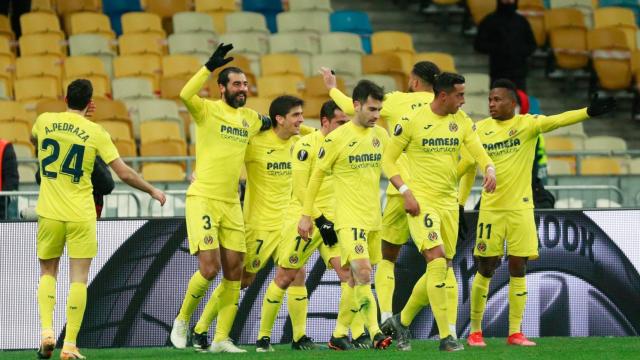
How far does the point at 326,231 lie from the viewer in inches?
486

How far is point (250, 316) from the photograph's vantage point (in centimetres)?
1410

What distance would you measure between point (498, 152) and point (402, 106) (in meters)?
0.96

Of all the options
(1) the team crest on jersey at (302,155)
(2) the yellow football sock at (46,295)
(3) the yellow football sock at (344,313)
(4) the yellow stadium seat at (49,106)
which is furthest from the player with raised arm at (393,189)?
(4) the yellow stadium seat at (49,106)

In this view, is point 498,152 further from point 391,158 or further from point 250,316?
point 250,316

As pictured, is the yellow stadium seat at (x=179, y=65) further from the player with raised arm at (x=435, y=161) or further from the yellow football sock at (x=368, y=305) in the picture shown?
the yellow football sock at (x=368, y=305)

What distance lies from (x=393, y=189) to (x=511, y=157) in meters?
1.11

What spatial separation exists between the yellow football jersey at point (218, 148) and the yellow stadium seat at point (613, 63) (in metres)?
11.1

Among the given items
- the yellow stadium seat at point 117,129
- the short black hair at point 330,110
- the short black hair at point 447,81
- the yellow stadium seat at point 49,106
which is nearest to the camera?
the short black hair at point 447,81

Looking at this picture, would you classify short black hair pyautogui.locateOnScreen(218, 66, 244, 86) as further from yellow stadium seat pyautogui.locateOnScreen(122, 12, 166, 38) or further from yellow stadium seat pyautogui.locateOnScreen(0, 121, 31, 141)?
yellow stadium seat pyautogui.locateOnScreen(122, 12, 166, 38)

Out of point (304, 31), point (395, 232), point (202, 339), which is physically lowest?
point (202, 339)

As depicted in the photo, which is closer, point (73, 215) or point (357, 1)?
point (73, 215)

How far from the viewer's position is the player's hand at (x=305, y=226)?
1186 cm

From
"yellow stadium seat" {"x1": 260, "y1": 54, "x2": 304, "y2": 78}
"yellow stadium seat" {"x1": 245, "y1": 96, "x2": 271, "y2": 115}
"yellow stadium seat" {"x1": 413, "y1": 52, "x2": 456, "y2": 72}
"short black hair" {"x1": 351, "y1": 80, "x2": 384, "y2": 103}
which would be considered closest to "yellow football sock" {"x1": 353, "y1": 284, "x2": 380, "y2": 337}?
"short black hair" {"x1": 351, "y1": 80, "x2": 384, "y2": 103}

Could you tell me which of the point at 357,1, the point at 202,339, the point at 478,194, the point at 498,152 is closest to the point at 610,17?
the point at 357,1
